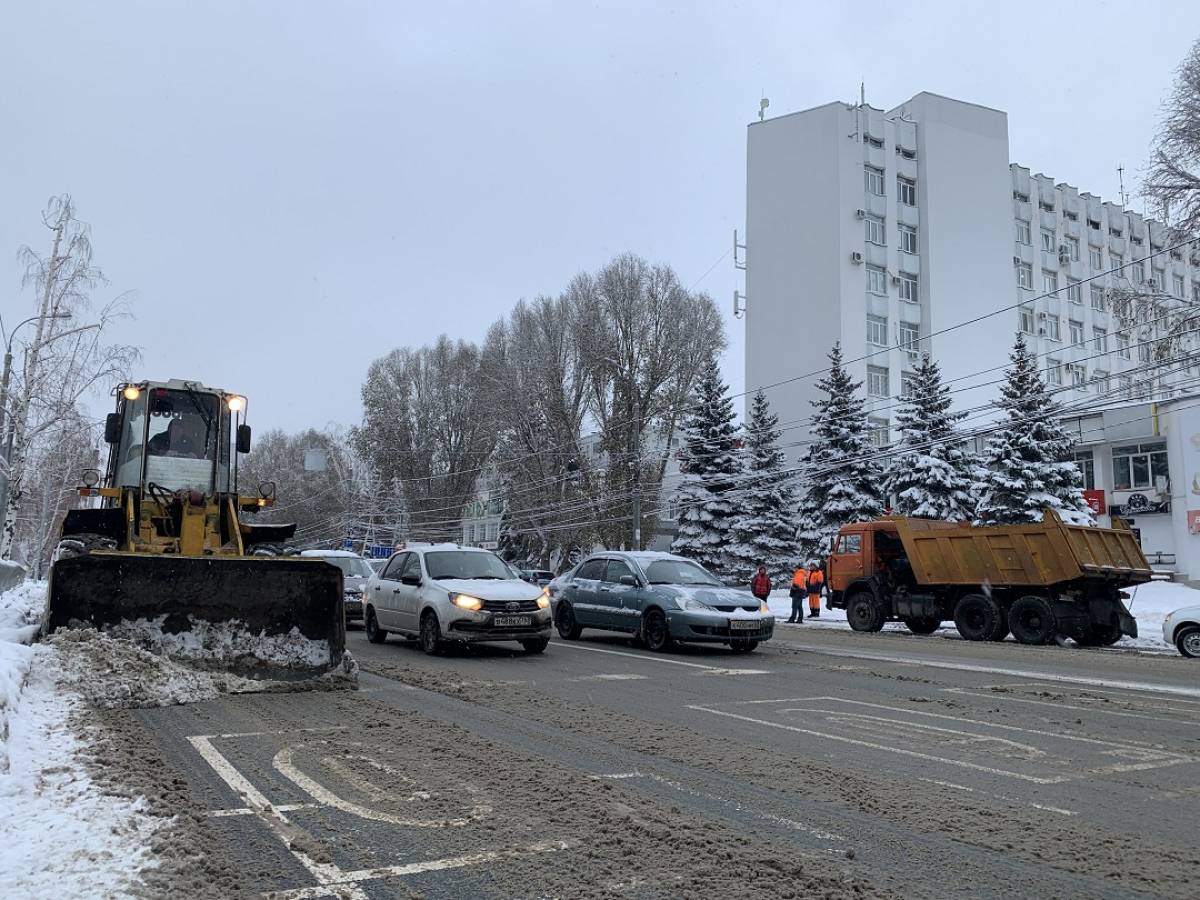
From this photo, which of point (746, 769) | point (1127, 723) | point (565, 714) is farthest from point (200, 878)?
point (1127, 723)

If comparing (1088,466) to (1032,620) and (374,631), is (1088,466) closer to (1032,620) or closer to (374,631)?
(1032,620)

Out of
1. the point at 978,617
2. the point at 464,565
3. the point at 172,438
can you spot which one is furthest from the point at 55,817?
the point at 978,617

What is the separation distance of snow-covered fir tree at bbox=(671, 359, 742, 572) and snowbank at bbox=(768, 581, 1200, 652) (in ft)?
37.2

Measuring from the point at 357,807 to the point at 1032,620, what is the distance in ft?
59.7

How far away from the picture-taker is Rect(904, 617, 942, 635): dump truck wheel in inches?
886

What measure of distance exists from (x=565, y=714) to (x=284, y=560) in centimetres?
340

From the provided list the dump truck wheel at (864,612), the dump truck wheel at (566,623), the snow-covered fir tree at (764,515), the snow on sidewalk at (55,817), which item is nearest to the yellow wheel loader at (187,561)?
the snow on sidewalk at (55,817)

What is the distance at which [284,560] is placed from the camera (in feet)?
31.8

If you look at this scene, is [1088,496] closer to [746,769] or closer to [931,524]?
[931,524]

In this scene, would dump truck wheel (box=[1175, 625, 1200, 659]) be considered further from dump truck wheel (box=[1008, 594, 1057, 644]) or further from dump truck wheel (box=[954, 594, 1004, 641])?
dump truck wheel (box=[954, 594, 1004, 641])

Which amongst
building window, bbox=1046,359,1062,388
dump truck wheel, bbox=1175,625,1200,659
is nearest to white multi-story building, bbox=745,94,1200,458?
building window, bbox=1046,359,1062,388

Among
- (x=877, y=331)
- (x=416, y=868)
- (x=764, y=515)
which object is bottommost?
(x=416, y=868)

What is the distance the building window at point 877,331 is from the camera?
56.7m

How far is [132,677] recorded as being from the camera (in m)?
8.42
